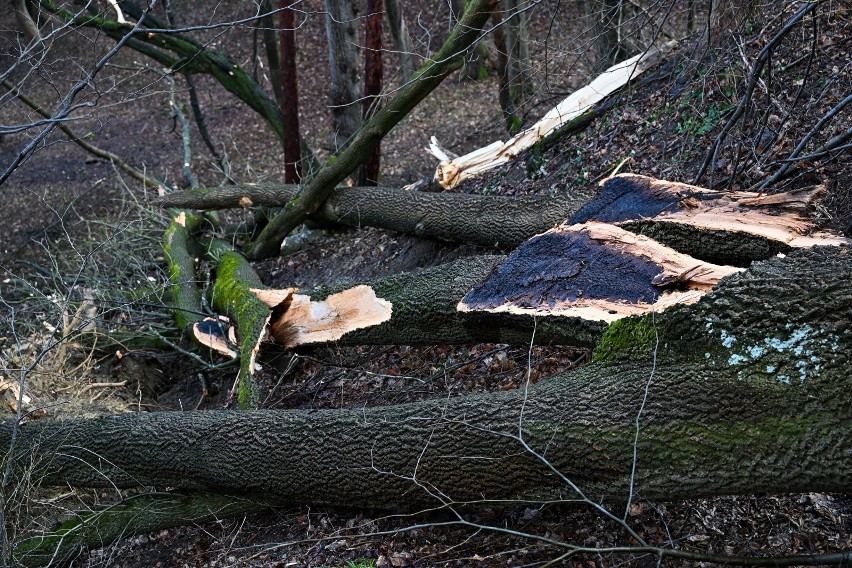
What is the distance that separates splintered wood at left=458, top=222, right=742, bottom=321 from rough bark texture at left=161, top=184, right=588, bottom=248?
140cm

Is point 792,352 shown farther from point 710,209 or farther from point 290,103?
point 290,103

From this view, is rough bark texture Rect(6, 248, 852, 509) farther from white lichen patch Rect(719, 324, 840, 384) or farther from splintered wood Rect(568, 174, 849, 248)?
splintered wood Rect(568, 174, 849, 248)

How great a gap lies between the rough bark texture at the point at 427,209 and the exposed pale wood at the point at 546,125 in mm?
1245

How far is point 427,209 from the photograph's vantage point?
703 centimetres

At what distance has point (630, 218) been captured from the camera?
471cm

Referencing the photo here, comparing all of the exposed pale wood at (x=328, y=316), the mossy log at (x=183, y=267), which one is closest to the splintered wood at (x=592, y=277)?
the exposed pale wood at (x=328, y=316)

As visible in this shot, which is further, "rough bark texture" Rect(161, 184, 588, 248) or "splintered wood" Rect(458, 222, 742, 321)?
"rough bark texture" Rect(161, 184, 588, 248)

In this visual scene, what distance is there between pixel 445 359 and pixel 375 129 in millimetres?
2682

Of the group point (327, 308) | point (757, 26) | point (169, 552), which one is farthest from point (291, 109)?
point (169, 552)

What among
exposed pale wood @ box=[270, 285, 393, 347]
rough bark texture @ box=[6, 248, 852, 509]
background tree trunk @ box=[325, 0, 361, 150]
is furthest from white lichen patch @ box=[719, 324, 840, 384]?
background tree trunk @ box=[325, 0, 361, 150]

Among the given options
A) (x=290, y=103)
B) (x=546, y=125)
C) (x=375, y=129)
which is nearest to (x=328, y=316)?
(x=375, y=129)

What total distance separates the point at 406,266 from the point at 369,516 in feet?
11.8

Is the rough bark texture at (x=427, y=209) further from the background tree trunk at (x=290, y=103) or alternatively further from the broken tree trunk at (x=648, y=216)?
the background tree trunk at (x=290, y=103)

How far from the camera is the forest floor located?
11.7 ft
